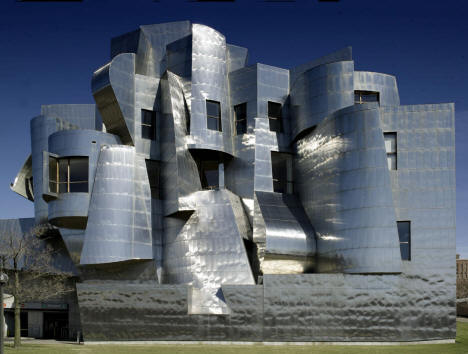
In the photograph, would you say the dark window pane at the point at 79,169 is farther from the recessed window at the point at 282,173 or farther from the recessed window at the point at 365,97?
the recessed window at the point at 365,97

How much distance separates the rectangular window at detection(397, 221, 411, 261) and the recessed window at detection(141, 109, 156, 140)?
1797 cm

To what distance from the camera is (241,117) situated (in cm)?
4384

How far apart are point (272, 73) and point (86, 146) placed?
14215mm

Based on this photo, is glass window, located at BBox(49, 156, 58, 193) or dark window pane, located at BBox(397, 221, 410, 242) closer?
dark window pane, located at BBox(397, 221, 410, 242)

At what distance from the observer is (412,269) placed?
35781 mm

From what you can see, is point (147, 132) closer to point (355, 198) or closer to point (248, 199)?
point (248, 199)

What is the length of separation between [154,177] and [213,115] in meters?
6.06

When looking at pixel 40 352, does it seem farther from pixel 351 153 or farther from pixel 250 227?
pixel 351 153

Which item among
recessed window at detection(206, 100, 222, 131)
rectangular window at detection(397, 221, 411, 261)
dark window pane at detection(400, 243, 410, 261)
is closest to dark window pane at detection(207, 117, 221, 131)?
recessed window at detection(206, 100, 222, 131)

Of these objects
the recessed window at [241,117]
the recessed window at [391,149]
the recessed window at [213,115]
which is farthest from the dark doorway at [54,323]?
the recessed window at [391,149]

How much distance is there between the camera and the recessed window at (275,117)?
143 ft

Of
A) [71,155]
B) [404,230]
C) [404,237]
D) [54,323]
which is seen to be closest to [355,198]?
[404,230]

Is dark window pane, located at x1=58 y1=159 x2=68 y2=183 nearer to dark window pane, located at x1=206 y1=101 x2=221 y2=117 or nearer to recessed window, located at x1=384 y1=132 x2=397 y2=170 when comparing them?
dark window pane, located at x1=206 y1=101 x2=221 y2=117

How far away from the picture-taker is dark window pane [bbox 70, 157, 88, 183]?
134ft
